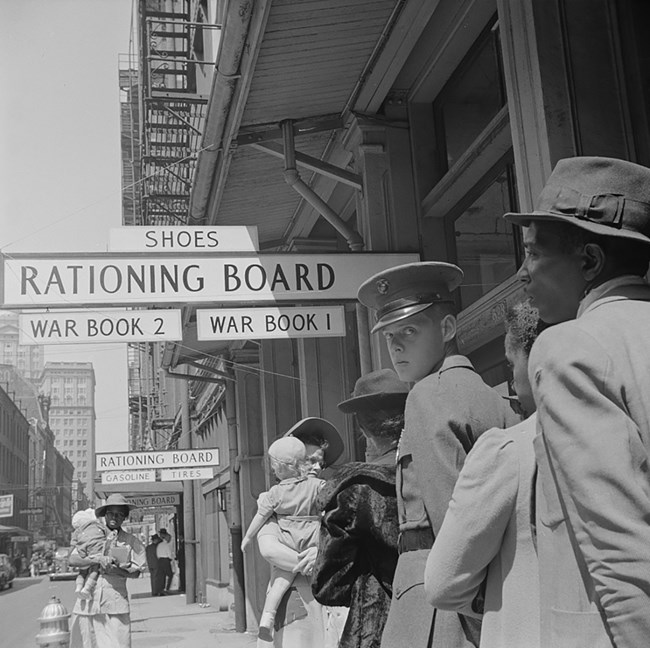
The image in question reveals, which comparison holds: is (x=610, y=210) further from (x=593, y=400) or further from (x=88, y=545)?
(x=88, y=545)

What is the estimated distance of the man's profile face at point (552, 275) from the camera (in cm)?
162

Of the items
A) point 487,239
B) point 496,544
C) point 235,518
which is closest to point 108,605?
point 487,239

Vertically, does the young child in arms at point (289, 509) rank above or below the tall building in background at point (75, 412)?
below

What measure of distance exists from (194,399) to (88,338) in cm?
1839

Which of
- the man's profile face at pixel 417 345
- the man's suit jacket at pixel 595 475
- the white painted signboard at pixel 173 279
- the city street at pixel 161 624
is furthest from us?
the city street at pixel 161 624

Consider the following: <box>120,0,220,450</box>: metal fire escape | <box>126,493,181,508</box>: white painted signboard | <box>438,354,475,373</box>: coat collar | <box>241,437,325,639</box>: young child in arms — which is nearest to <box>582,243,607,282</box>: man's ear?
<box>438,354,475,373</box>: coat collar

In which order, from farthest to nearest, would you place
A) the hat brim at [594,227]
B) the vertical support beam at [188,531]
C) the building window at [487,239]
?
the vertical support beam at [188,531] → the building window at [487,239] → the hat brim at [594,227]

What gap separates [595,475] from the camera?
4.17ft

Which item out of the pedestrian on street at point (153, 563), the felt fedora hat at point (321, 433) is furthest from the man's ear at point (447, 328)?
the pedestrian on street at point (153, 563)

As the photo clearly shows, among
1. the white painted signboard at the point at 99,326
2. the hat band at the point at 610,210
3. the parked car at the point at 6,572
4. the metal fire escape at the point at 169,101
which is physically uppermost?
the metal fire escape at the point at 169,101

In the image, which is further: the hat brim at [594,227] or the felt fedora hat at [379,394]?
the felt fedora hat at [379,394]

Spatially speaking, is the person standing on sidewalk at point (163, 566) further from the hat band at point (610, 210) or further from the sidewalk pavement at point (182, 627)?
the hat band at point (610, 210)

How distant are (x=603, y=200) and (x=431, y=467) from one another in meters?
0.88

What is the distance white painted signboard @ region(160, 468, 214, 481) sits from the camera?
621 inches
